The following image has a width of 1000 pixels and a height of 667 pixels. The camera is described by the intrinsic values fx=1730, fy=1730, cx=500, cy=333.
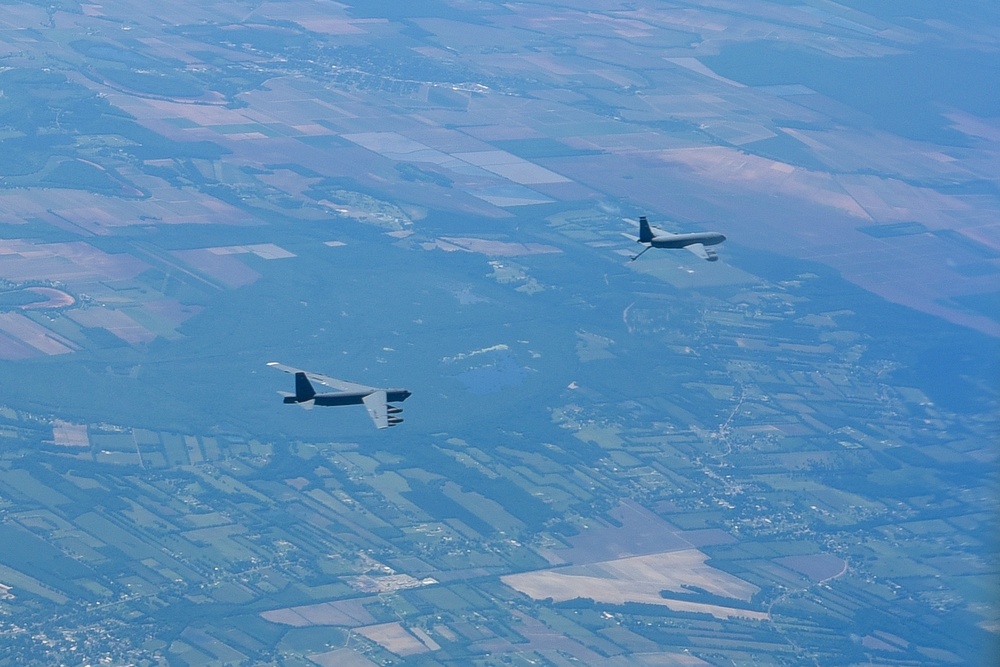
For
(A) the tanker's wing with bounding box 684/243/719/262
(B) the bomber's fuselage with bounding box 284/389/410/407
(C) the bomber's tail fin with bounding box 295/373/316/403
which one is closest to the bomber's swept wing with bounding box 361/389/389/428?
(B) the bomber's fuselage with bounding box 284/389/410/407

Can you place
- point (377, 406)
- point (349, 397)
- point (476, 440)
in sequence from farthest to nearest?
point (476, 440)
point (349, 397)
point (377, 406)

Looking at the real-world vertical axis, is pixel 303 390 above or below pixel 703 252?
below

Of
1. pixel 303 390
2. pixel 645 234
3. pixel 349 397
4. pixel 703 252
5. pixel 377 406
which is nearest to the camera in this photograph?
pixel 377 406

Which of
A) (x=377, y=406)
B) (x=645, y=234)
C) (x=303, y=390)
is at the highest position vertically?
(x=645, y=234)

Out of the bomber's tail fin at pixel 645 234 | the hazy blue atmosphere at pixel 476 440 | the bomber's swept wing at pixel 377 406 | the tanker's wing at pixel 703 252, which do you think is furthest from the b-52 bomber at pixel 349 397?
the hazy blue atmosphere at pixel 476 440

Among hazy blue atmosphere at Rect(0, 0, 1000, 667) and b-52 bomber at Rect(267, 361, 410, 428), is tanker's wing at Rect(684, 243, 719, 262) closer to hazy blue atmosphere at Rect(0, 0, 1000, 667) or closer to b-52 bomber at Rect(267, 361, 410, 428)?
b-52 bomber at Rect(267, 361, 410, 428)

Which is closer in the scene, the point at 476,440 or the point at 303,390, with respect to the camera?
the point at 303,390

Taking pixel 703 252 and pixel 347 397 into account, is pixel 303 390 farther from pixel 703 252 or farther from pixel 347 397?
pixel 703 252

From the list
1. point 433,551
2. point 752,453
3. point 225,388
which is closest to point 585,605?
point 433,551

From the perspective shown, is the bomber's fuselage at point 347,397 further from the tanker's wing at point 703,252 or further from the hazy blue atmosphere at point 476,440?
the hazy blue atmosphere at point 476,440

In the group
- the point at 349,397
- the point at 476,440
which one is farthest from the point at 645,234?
the point at 476,440

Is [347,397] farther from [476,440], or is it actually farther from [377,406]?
[476,440]
